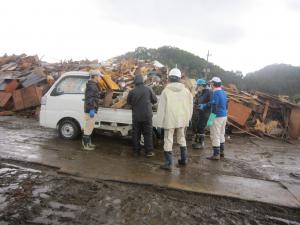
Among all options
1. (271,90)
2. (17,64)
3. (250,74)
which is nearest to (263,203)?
(17,64)

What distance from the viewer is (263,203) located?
556 cm

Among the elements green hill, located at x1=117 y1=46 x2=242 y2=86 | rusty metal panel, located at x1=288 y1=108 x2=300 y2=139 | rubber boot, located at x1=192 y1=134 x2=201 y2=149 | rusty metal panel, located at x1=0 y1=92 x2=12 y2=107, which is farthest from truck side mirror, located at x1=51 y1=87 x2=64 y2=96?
green hill, located at x1=117 y1=46 x2=242 y2=86

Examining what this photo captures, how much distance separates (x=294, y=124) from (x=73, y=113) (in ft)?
27.9

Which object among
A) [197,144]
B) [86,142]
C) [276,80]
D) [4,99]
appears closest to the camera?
[86,142]

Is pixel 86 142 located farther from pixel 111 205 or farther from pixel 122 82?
pixel 111 205

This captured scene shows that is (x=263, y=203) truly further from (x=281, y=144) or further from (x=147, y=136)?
(x=281, y=144)

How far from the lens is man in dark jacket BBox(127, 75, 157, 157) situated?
769 centimetres

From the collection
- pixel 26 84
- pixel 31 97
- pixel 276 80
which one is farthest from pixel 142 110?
pixel 276 80

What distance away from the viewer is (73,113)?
9.00 m

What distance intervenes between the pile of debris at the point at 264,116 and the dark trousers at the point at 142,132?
5352 millimetres

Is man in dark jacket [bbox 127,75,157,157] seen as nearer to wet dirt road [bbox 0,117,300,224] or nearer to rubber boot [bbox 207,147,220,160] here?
wet dirt road [bbox 0,117,300,224]

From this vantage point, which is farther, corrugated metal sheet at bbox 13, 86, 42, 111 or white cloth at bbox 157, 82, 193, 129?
corrugated metal sheet at bbox 13, 86, 42, 111

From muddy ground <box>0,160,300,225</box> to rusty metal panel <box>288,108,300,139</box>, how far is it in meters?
7.97

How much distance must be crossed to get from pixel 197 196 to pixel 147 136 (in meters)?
2.50
